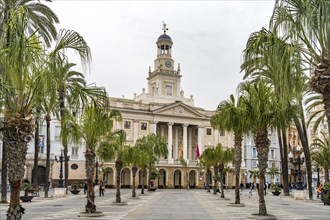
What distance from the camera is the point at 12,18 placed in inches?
498

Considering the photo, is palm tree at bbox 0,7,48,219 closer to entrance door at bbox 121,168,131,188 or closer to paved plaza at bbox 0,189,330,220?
paved plaza at bbox 0,189,330,220

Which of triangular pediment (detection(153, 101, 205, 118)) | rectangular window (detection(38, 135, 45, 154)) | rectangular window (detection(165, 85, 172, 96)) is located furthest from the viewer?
rectangular window (detection(165, 85, 172, 96))

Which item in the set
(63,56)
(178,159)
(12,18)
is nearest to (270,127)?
(63,56)

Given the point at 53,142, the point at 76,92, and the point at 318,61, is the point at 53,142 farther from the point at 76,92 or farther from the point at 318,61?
the point at 318,61

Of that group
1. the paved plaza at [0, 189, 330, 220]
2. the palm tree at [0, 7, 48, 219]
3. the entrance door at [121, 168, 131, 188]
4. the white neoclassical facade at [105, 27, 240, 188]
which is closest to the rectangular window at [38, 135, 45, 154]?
the white neoclassical facade at [105, 27, 240, 188]

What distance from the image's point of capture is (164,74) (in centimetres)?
9319

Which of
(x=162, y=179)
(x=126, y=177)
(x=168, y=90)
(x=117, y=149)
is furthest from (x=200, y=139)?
(x=117, y=149)

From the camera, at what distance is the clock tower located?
93.0m

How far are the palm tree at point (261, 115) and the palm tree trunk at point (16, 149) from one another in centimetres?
1334

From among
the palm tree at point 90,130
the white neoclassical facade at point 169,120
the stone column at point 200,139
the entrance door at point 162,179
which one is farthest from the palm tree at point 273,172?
the palm tree at point 90,130

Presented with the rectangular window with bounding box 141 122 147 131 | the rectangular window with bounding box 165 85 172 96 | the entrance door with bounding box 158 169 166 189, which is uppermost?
the rectangular window with bounding box 165 85 172 96

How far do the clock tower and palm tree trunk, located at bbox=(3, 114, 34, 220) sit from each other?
78966 millimetres

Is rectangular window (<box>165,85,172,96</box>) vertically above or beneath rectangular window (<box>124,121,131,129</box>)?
above

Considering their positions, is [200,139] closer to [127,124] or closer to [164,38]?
[127,124]
